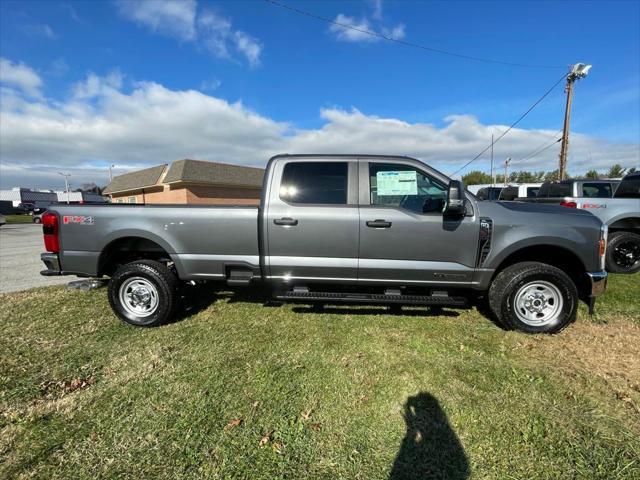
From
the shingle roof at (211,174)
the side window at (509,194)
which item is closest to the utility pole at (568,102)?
the side window at (509,194)

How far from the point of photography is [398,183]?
13.0 ft

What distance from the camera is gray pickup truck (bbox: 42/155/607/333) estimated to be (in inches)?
152

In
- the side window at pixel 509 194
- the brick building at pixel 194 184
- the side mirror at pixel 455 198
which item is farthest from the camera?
the brick building at pixel 194 184

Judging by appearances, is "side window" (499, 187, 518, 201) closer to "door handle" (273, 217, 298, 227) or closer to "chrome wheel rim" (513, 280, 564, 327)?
"chrome wheel rim" (513, 280, 564, 327)

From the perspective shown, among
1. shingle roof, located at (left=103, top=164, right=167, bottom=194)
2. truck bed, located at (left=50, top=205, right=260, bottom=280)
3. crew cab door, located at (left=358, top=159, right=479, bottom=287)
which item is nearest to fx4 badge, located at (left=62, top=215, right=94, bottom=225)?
truck bed, located at (left=50, top=205, right=260, bottom=280)

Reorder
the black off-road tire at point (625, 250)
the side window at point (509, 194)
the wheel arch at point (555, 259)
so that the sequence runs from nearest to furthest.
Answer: the wheel arch at point (555, 259)
the black off-road tire at point (625, 250)
the side window at point (509, 194)

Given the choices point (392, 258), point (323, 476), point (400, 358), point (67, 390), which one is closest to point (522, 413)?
point (400, 358)

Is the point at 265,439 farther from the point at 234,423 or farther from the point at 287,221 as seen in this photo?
the point at 287,221

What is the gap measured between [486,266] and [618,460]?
6.75 ft

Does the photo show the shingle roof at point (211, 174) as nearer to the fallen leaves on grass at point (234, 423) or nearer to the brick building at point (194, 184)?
the brick building at point (194, 184)

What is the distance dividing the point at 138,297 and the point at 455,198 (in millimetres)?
3952

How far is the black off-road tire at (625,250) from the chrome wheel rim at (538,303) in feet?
13.3

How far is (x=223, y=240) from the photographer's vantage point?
4039mm

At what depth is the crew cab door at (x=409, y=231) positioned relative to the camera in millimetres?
3852
